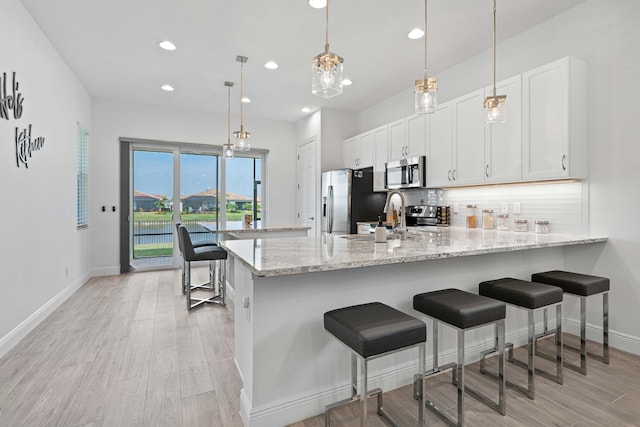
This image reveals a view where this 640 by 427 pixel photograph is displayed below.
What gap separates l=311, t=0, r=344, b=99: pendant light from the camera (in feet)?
6.18

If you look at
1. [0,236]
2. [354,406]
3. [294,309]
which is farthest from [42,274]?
[354,406]

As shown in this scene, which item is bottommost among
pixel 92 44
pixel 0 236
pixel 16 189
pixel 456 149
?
pixel 0 236

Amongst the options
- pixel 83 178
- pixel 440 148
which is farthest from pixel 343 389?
pixel 83 178

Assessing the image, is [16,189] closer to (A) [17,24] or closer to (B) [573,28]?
(A) [17,24]

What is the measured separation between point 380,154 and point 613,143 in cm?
275

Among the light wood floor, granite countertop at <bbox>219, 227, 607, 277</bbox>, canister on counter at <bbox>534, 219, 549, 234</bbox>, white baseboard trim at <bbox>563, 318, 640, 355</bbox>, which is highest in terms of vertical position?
canister on counter at <bbox>534, 219, 549, 234</bbox>

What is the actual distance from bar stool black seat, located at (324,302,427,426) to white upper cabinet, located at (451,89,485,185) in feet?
8.00

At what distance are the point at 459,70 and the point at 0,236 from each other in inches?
194

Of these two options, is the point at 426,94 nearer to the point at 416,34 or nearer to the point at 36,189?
the point at 416,34

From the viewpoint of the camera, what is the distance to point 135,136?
5621 millimetres

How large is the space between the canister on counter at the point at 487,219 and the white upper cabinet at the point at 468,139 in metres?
0.41

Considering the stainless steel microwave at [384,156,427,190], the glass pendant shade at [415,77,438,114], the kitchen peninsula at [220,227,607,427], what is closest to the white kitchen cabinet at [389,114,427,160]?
the stainless steel microwave at [384,156,427,190]

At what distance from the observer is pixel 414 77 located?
442 centimetres

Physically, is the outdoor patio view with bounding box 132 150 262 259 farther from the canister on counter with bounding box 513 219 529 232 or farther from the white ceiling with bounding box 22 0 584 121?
the canister on counter with bounding box 513 219 529 232
